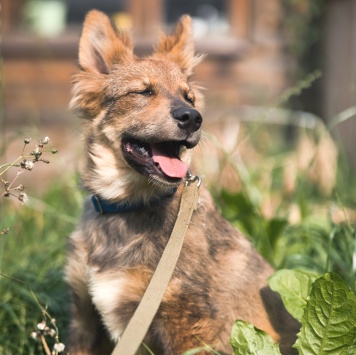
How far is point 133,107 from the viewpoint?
11.1ft

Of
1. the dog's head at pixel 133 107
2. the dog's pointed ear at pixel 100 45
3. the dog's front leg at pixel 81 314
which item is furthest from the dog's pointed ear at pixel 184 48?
the dog's front leg at pixel 81 314

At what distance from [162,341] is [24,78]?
8136 millimetres

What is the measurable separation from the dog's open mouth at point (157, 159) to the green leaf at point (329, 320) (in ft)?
2.76

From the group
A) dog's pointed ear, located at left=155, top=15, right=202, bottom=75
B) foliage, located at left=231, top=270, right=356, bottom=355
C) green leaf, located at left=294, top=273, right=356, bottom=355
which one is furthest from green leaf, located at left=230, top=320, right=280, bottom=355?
dog's pointed ear, located at left=155, top=15, right=202, bottom=75

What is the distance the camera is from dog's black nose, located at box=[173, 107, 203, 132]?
3.11m

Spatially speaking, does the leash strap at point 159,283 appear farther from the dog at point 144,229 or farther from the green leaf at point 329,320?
the green leaf at point 329,320

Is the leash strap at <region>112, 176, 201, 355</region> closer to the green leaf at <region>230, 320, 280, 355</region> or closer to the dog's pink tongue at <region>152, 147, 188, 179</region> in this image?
the dog's pink tongue at <region>152, 147, 188, 179</region>

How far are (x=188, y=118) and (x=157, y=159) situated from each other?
26 centimetres

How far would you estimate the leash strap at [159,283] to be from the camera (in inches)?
98.2

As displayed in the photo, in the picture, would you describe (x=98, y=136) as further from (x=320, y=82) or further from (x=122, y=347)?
(x=320, y=82)

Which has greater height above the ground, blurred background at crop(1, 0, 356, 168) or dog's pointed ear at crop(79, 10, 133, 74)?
dog's pointed ear at crop(79, 10, 133, 74)

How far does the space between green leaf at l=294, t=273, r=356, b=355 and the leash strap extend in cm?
65

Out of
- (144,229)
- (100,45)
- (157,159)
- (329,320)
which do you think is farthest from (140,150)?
(329,320)

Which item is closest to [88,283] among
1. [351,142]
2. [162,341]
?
[162,341]
